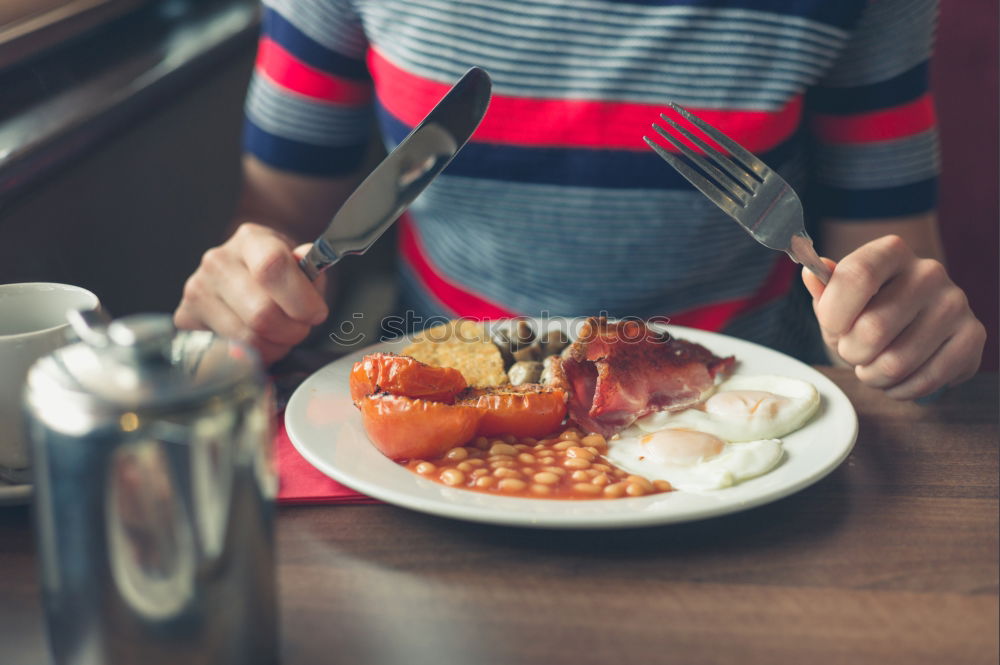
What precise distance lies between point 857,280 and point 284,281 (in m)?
0.61

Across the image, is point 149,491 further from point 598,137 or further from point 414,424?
point 598,137

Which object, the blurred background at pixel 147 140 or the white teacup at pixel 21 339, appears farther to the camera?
the blurred background at pixel 147 140

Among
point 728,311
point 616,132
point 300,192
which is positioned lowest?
point 728,311

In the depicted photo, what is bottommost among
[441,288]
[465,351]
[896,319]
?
[441,288]

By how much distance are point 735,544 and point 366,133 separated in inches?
42.0

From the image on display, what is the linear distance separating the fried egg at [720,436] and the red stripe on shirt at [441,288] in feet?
2.03

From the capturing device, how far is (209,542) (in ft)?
1.74

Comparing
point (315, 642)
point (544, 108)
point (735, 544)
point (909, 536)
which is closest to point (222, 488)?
point (315, 642)

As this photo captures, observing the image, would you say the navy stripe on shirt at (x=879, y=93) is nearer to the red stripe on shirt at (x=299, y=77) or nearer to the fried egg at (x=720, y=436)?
the fried egg at (x=720, y=436)

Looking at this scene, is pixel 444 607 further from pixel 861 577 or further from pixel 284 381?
pixel 284 381

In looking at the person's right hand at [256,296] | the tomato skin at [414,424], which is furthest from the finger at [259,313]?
the tomato skin at [414,424]

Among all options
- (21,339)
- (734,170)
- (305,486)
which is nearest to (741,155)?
(734,170)

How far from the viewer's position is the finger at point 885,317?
3.25 feet

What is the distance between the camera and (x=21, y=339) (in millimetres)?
783
